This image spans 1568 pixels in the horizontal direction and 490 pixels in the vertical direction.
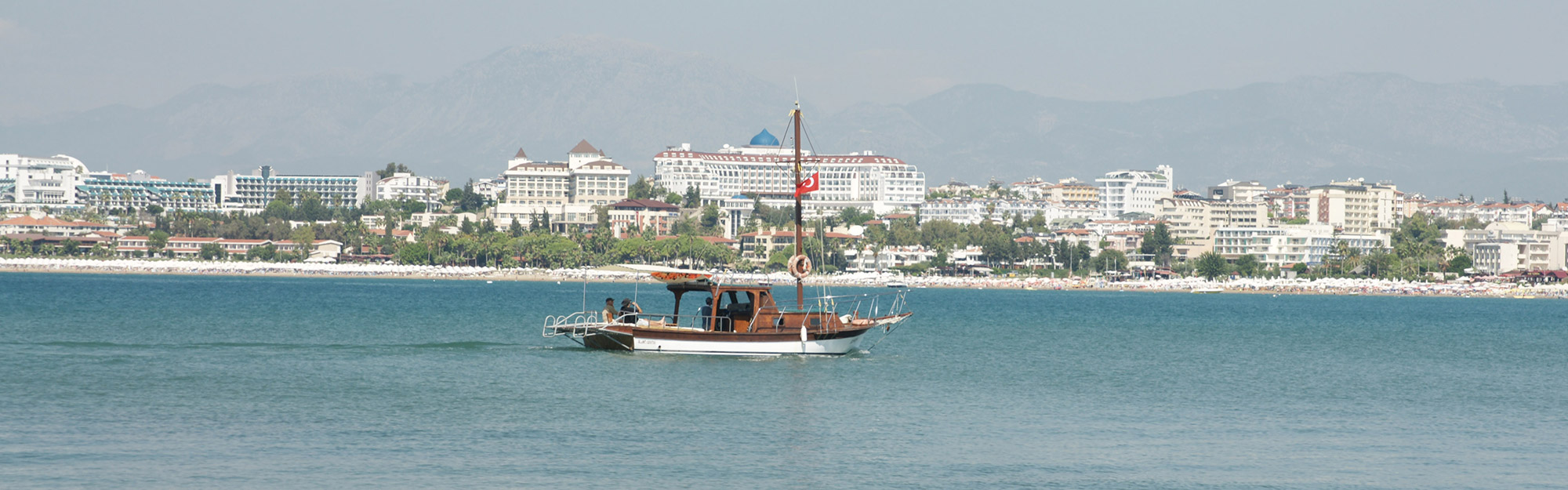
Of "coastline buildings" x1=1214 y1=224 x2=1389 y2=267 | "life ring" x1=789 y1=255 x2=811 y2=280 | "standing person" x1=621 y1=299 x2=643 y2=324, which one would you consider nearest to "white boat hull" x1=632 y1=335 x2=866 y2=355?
"standing person" x1=621 y1=299 x2=643 y2=324

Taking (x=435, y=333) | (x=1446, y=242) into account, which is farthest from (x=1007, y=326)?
(x=1446, y=242)

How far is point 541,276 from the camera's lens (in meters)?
163

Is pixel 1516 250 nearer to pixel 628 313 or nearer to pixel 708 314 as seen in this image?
pixel 708 314

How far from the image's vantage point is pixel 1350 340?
57750 mm

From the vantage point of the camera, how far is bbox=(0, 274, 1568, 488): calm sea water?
73.2 feet

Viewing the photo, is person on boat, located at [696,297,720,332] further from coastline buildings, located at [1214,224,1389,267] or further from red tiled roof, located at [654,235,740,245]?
coastline buildings, located at [1214,224,1389,267]

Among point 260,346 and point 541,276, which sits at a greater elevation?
point 541,276

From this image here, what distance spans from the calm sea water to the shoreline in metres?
96.5

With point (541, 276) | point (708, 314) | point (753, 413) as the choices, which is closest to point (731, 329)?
point (708, 314)

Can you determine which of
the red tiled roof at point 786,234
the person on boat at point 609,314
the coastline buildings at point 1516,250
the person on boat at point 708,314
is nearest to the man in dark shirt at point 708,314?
the person on boat at point 708,314

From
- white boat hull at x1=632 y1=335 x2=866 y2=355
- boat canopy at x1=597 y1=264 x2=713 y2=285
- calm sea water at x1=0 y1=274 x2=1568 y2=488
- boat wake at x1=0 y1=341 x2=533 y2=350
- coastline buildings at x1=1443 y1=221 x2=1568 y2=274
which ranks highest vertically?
coastline buildings at x1=1443 y1=221 x2=1568 y2=274

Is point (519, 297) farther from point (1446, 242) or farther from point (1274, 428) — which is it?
point (1446, 242)

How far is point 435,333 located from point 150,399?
73.7ft

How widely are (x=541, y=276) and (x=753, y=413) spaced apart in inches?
5352
